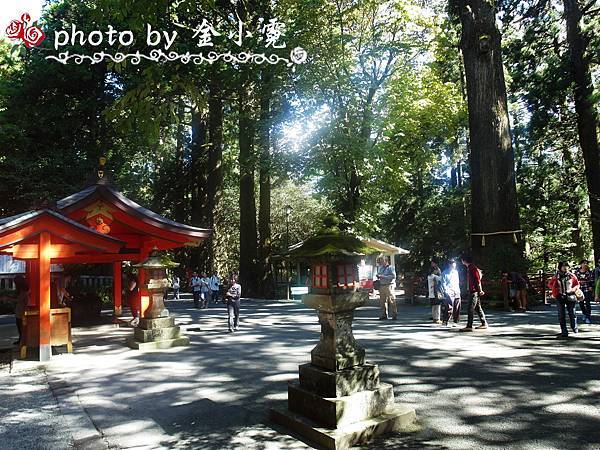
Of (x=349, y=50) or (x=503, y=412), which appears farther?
(x=349, y=50)

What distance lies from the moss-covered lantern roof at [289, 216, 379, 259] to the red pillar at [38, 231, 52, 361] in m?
6.33

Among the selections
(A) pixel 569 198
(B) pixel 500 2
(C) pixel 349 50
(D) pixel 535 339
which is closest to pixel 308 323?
(D) pixel 535 339

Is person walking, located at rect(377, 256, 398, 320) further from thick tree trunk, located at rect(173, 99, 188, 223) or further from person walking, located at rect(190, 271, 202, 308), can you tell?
thick tree trunk, located at rect(173, 99, 188, 223)

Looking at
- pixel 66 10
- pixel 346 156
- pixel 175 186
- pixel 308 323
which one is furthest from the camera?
pixel 175 186

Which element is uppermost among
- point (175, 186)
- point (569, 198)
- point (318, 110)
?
point (318, 110)

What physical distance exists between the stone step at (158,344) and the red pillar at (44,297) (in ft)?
5.76

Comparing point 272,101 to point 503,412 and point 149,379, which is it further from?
point 503,412

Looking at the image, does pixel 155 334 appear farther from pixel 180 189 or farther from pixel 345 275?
pixel 180 189

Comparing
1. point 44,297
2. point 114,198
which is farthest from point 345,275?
point 114,198

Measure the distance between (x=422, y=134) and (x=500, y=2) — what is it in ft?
21.1

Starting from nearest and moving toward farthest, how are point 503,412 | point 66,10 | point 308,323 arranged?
point 503,412
point 308,323
point 66,10

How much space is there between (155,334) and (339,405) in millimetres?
6879

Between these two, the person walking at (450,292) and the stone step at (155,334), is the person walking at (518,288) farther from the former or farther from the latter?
the stone step at (155,334)

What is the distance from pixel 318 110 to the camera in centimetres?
2006
